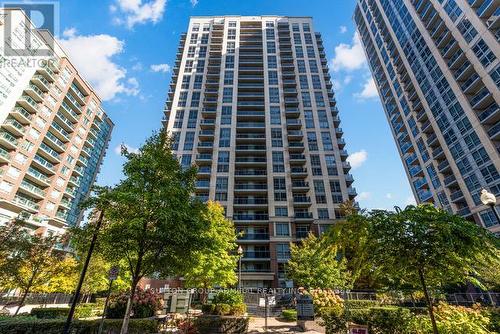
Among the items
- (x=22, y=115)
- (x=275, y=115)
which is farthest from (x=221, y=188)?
(x=22, y=115)

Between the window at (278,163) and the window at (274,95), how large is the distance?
15.8 metres

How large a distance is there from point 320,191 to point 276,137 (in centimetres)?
1592

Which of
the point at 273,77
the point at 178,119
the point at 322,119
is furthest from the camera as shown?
the point at 273,77

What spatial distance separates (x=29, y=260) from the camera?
2288 cm

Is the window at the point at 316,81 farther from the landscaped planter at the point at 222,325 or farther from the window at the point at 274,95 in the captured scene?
the landscaped planter at the point at 222,325

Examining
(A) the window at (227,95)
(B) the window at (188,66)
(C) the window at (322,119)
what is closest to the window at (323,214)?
(C) the window at (322,119)

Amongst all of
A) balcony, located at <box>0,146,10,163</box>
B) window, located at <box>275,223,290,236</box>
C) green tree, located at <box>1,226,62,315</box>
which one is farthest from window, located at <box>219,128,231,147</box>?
balcony, located at <box>0,146,10,163</box>

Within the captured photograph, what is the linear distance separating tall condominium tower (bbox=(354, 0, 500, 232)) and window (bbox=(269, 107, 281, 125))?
3282 centimetres

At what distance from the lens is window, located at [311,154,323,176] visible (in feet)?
172

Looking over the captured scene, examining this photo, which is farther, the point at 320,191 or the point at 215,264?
the point at 320,191

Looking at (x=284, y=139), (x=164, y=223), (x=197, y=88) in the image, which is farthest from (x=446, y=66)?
(x=164, y=223)

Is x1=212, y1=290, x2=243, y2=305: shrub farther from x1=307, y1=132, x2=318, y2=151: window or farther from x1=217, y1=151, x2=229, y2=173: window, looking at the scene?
x1=307, y1=132, x2=318, y2=151: window

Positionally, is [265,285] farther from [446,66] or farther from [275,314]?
[446,66]

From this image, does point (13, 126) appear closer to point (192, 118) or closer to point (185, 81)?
point (192, 118)
